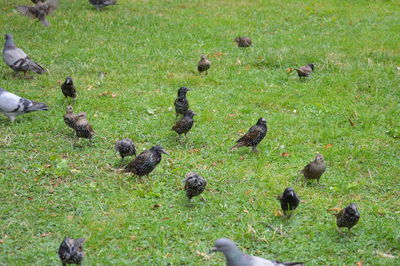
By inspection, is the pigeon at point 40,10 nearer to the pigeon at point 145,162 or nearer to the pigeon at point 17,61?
the pigeon at point 17,61

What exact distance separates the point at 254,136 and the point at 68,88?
12.7ft

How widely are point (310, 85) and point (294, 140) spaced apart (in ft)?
9.30

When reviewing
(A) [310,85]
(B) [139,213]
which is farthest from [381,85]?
(B) [139,213]

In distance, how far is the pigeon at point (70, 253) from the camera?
4.92 metres

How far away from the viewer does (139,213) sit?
20.5ft

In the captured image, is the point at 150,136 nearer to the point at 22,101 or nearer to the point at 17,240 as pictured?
the point at 22,101

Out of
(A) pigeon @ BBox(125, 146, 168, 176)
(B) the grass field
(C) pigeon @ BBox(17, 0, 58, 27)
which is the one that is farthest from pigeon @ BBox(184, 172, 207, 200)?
(C) pigeon @ BBox(17, 0, 58, 27)

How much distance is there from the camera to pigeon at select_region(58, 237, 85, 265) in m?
4.92

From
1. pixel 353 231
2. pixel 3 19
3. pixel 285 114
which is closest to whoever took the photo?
pixel 353 231

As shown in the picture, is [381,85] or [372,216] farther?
[381,85]

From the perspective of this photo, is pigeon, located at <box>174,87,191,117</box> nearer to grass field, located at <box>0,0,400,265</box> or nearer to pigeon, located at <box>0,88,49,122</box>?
grass field, located at <box>0,0,400,265</box>

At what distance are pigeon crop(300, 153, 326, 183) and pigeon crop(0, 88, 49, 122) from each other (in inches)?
190

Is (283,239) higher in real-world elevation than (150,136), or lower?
higher

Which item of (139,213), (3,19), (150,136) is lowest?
(3,19)
